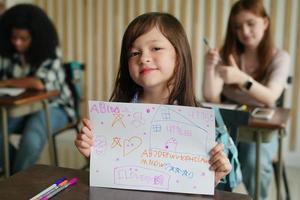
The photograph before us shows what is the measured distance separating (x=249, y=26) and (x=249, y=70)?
0.24 m

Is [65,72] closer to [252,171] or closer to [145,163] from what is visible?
[252,171]

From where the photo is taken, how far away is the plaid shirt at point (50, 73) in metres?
2.64

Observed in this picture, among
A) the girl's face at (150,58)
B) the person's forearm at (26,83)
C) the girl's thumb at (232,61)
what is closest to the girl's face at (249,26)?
the girl's thumb at (232,61)

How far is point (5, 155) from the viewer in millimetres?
2385

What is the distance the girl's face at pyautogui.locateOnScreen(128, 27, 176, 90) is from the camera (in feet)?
3.57

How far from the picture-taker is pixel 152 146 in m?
0.90

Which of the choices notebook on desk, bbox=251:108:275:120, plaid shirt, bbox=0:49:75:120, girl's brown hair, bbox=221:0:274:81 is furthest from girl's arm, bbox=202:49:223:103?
plaid shirt, bbox=0:49:75:120

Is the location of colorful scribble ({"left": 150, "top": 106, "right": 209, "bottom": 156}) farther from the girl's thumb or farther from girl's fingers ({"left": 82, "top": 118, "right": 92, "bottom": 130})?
the girl's thumb

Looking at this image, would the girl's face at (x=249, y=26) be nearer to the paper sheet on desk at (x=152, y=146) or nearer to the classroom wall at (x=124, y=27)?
the classroom wall at (x=124, y=27)

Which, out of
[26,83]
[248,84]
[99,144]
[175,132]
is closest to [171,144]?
[175,132]

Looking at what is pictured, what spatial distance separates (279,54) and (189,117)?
143cm

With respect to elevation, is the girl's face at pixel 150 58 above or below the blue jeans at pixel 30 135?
above

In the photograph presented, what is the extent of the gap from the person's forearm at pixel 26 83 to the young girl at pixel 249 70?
100cm

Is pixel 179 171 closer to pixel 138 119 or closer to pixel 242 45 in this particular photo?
pixel 138 119
